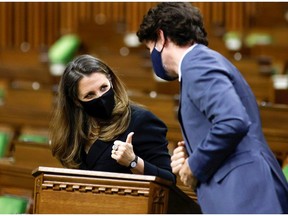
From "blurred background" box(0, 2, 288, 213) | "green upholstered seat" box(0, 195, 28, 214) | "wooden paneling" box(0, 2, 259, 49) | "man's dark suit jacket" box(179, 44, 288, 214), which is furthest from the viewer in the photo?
"wooden paneling" box(0, 2, 259, 49)

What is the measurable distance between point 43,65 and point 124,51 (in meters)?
0.45

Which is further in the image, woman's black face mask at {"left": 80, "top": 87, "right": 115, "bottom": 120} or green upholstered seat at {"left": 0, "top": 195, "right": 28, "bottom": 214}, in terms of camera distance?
green upholstered seat at {"left": 0, "top": 195, "right": 28, "bottom": 214}

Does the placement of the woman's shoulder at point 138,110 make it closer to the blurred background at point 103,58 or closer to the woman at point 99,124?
the woman at point 99,124

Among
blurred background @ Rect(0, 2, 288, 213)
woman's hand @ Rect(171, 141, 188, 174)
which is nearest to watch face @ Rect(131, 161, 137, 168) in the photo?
woman's hand @ Rect(171, 141, 188, 174)

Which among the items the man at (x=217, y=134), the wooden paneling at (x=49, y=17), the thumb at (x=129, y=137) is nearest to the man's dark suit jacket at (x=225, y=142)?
the man at (x=217, y=134)

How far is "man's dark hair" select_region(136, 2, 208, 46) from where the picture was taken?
964 mm

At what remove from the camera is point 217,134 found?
886mm

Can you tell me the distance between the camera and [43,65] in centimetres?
300

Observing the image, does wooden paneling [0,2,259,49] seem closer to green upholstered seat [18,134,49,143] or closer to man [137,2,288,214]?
green upholstered seat [18,134,49,143]

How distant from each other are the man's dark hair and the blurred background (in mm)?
366

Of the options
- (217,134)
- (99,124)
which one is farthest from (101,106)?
(217,134)

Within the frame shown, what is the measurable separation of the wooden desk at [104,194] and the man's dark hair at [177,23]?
0.18m

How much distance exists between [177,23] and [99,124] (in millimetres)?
289

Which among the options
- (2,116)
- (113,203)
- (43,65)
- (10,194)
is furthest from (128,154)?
(43,65)
